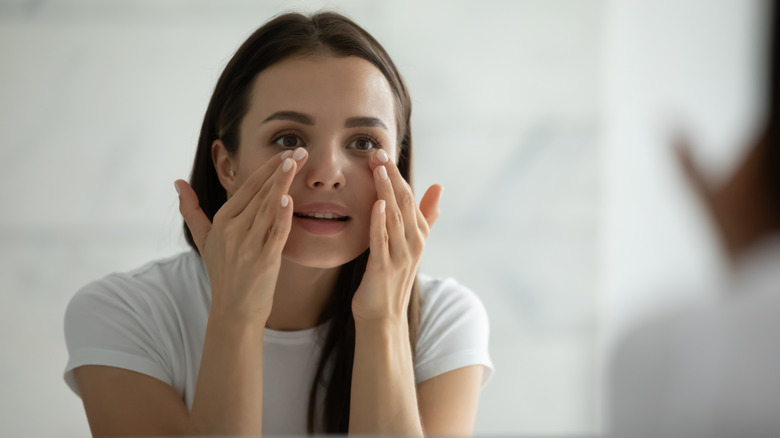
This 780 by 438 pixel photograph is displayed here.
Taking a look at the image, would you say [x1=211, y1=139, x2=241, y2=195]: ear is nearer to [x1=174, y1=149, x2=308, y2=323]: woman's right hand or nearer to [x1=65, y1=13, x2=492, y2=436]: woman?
[x1=65, y1=13, x2=492, y2=436]: woman

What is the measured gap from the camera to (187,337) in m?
0.88

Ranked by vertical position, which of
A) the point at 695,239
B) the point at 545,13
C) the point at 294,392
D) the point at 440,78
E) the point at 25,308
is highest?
the point at 545,13

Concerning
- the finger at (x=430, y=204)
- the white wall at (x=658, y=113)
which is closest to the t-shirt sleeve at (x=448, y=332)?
the finger at (x=430, y=204)

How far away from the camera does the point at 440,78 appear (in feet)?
5.61

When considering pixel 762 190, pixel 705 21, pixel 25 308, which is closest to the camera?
pixel 762 190

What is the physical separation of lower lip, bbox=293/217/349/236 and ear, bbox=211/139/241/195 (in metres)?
0.12

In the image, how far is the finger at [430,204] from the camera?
34.6 inches

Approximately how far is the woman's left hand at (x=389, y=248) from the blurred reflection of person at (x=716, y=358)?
0.50 meters

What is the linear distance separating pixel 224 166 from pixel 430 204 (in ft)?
0.89

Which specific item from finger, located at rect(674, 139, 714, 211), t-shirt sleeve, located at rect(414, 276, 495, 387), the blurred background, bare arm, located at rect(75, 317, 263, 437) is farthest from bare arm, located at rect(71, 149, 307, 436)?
the blurred background

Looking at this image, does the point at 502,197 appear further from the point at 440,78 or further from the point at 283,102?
the point at 283,102

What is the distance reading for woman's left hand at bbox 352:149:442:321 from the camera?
80cm

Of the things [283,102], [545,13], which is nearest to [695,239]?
[545,13]

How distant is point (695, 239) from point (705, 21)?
585 millimetres
